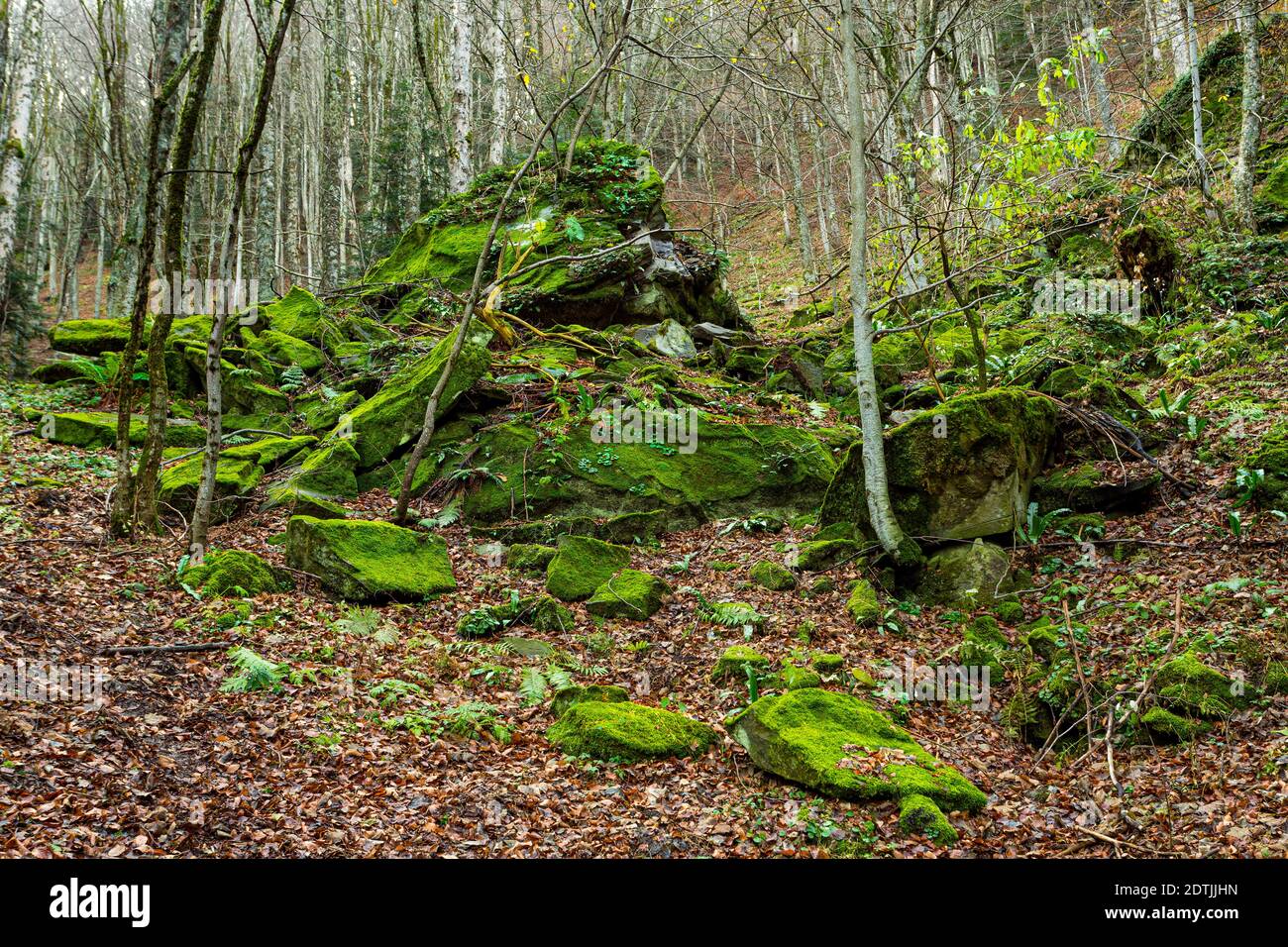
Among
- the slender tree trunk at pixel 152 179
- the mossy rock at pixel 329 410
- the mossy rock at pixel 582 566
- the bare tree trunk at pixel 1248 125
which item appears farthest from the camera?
the bare tree trunk at pixel 1248 125

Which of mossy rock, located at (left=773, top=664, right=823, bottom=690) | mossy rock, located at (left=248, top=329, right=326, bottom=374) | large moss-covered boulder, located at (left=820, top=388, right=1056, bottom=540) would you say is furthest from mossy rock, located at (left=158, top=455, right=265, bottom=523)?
large moss-covered boulder, located at (left=820, top=388, right=1056, bottom=540)

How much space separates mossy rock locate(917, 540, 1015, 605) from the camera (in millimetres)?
7391

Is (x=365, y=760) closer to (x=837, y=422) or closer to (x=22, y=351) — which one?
(x=837, y=422)

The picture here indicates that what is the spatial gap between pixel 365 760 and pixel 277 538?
3.98 metres

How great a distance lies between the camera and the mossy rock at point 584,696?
589 cm

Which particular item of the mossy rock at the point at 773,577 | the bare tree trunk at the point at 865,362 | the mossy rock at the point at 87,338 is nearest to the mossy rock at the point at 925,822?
the mossy rock at the point at 773,577

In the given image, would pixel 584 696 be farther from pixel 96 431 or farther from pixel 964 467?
pixel 96 431

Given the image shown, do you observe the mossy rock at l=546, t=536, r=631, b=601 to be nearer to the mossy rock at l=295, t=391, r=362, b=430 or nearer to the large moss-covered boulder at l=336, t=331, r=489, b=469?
the large moss-covered boulder at l=336, t=331, r=489, b=469

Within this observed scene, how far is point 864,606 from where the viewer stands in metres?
7.34

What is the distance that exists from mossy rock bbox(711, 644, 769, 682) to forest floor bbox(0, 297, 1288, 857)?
141mm

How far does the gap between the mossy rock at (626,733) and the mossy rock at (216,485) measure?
490 cm

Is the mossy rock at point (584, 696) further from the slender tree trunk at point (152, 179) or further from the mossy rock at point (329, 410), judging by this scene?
the mossy rock at point (329, 410)
